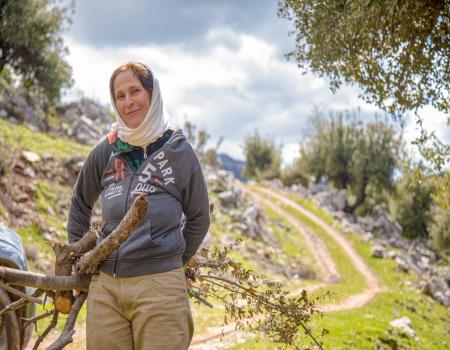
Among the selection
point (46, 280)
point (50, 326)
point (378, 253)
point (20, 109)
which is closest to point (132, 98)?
point (46, 280)

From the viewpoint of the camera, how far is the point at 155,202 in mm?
3797

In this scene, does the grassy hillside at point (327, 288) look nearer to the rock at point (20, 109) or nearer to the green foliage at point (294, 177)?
the rock at point (20, 109)

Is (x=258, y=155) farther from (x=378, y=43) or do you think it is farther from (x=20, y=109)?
(x=378, y=43)

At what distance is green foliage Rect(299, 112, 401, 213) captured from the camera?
58.1 meters

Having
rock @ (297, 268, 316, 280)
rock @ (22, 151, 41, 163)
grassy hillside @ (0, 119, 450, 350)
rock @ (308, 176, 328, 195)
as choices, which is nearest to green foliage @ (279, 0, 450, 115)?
grassy hillside @ (0, 119, 450, 350)

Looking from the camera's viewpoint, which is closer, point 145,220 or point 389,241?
point 145,220

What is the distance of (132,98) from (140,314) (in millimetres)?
1665

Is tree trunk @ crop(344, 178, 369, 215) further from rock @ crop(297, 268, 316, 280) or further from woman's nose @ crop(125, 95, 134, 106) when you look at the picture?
woman's nose @ crop(125, 95, 134, 106)

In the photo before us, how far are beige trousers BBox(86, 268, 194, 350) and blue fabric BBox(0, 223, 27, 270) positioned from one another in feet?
7.12

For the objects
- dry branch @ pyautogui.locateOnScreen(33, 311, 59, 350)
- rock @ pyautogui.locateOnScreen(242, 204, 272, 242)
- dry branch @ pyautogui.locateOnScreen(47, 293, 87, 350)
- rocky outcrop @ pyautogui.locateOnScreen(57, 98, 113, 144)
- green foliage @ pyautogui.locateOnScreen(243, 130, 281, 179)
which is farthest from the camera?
green foliage @ pyautogui.locateOnScreen(243, 130, 281, 179)

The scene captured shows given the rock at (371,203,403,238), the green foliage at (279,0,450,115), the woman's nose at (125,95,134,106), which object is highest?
the green foliage at (279,0,450,115)

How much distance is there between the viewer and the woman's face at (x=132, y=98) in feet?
13.2

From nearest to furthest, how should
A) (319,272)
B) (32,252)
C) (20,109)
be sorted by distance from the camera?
(32,252), (319,272), (20,109)

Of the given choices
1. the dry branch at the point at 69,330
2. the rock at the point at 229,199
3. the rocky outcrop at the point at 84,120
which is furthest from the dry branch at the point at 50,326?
the rocky outcrop at the point at 84,120
